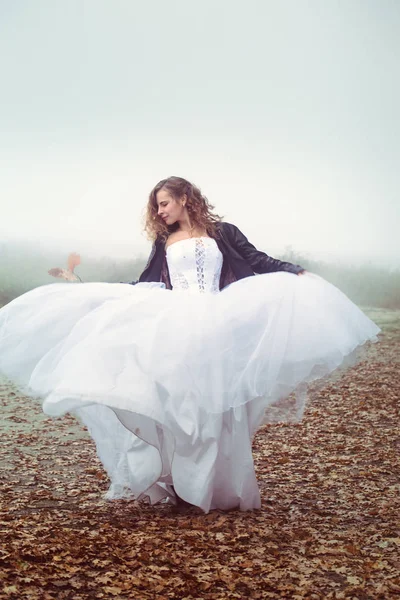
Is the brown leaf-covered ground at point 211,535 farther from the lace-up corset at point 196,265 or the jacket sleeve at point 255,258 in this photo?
the jacket sleeve at point 255,258

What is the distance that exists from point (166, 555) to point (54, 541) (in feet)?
1.68

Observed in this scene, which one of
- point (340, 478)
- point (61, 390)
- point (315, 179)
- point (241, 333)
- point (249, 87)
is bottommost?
point (340, 478)

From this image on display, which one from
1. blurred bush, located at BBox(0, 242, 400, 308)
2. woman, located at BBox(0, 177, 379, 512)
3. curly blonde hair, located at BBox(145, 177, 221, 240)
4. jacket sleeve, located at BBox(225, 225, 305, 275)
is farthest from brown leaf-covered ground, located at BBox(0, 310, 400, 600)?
blurred bush, located at BBox(0, 242, 400, 308)

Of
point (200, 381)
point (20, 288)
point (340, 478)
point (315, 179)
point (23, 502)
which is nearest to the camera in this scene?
point (200, 381)

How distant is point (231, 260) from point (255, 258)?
0.14 meters

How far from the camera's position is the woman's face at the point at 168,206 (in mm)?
3953

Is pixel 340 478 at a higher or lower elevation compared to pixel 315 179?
lower

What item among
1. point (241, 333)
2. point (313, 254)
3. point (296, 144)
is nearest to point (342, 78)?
point (296, 144)

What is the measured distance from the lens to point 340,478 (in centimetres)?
481

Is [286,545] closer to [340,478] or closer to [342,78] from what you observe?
[340,478]

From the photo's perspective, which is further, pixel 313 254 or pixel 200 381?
pixel 313 254

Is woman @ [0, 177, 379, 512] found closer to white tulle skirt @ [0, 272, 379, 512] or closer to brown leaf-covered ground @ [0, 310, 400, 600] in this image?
white tulle skirt @ [0, 272, 379, 512]

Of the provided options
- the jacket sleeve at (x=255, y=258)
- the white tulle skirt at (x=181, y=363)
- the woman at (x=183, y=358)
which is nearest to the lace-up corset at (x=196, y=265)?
the woman at (x=183, y=358)

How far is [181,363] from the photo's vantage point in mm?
3182
